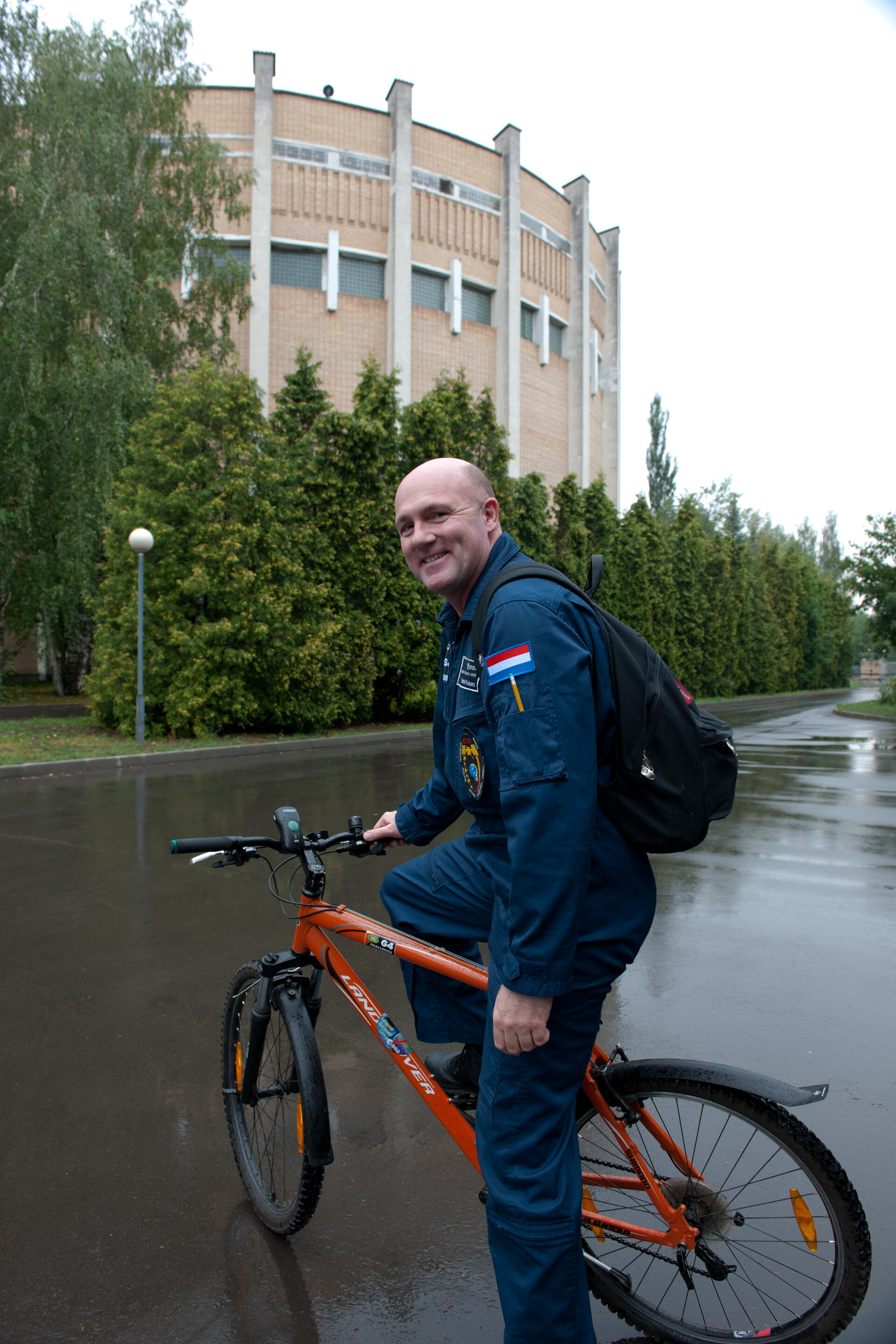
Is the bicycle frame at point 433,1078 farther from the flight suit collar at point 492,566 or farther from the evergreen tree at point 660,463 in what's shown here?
the evergreen tree at point 660,463

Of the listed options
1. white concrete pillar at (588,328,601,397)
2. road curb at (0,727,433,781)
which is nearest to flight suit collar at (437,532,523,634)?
road curb at (0,727,433,781)

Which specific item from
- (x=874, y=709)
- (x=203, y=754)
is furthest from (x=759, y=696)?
(x=203, y=754)

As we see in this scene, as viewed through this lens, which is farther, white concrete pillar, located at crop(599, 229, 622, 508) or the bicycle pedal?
white concrete pillar, located at crop(599, 229, 622, 508)

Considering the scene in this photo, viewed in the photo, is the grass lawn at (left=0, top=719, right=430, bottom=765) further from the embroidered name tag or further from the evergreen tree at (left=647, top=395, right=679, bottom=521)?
the evergreen tree at (left=647, top=395, right=679, bottom=521)

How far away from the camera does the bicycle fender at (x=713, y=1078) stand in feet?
6.54

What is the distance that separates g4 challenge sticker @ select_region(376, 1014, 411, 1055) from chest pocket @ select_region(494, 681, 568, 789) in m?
0.98

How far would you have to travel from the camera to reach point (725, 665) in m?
39.2

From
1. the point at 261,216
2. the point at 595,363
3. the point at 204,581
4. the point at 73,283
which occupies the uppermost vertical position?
the point at 261,216

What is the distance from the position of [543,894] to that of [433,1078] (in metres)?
0.89

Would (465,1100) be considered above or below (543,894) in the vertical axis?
below

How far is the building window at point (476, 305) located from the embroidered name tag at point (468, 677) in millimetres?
37291

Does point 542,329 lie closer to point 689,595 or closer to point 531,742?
point 689,595

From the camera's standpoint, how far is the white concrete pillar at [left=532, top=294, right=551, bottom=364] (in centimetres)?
3919

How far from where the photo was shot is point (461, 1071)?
2.33 m
